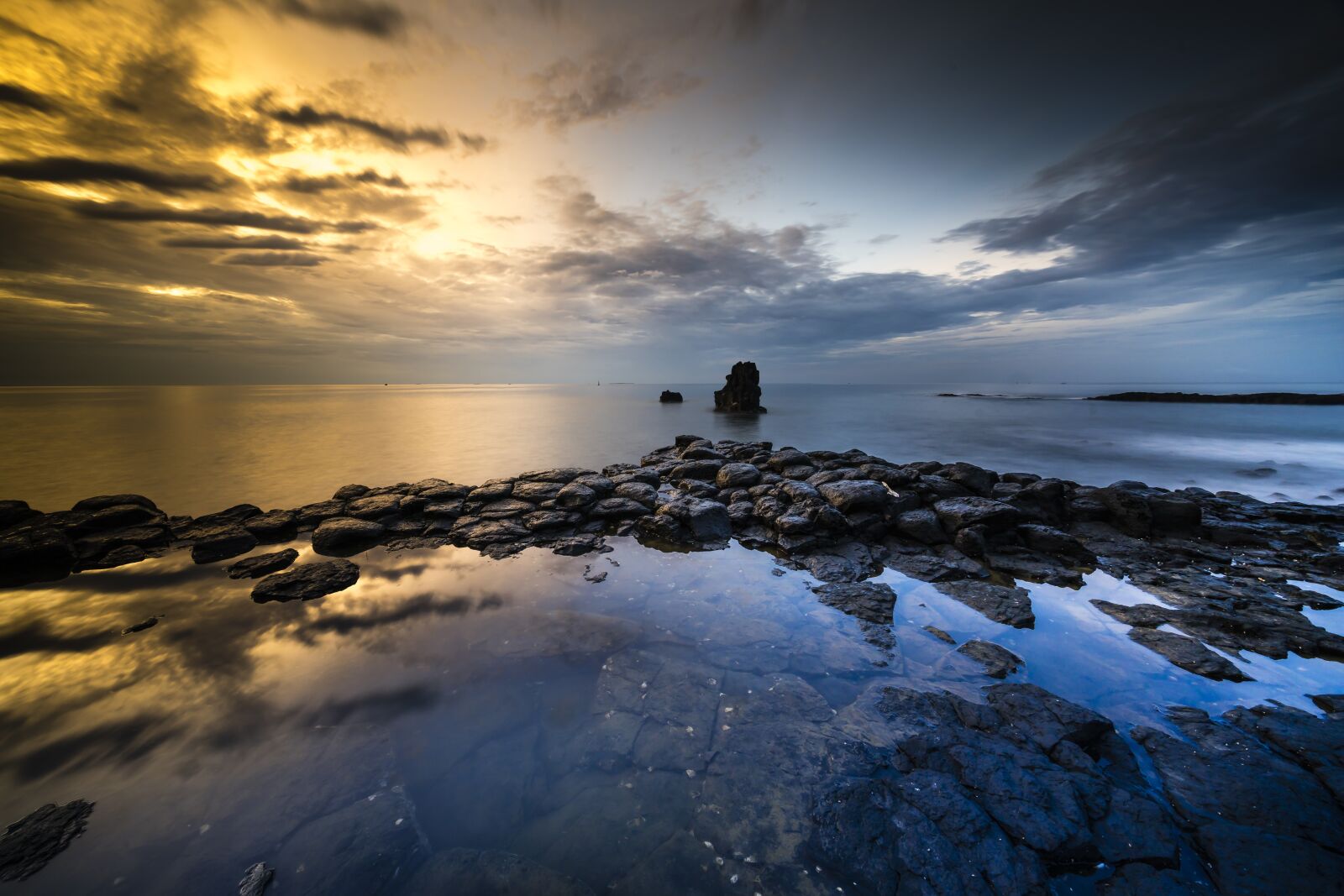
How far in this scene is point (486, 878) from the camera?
3.39m

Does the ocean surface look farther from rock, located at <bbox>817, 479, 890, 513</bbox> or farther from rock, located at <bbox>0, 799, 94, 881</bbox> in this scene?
rock, located at <bbox>817, 479, 890, 513</bbox>

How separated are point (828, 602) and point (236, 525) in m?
13.8

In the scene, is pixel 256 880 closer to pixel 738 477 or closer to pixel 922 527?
pixel 922 527

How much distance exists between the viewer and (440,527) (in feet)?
36.9

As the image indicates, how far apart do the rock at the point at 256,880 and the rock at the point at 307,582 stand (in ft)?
17.5

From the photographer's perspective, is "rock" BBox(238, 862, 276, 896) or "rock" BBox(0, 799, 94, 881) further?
"rock" BBox(0, 799, 94, 881)

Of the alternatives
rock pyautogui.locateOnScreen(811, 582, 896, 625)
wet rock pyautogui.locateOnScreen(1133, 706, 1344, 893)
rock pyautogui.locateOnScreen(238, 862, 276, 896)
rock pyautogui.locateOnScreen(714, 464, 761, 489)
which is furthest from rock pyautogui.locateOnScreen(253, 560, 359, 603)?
wet rock pyautogui.locateOnScreen(1133, 706, 1344, 893)

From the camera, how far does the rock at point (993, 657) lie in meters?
5.63

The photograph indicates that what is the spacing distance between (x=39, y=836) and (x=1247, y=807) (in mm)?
10116

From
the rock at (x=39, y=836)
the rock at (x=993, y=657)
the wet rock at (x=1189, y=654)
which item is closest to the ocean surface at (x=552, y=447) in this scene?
the rock at (x=39, y=836)

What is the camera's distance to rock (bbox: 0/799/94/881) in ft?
11.3

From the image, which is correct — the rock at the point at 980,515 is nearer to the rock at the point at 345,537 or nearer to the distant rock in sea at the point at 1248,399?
the rock at the point at 345,537

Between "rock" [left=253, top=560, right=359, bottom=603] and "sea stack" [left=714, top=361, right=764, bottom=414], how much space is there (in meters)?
46.6

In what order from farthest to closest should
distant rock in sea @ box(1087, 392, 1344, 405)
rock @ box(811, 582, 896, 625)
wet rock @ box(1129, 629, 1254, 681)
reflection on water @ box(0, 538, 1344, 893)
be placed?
distant rock in sea @ box(1087, 392, 1344, 405) → rock @ box(811, 582, 896, 625) → wet rock @ box(1129, 629, 1254, 681) → reflection on water @ box(0, 538, 1344, 893)
